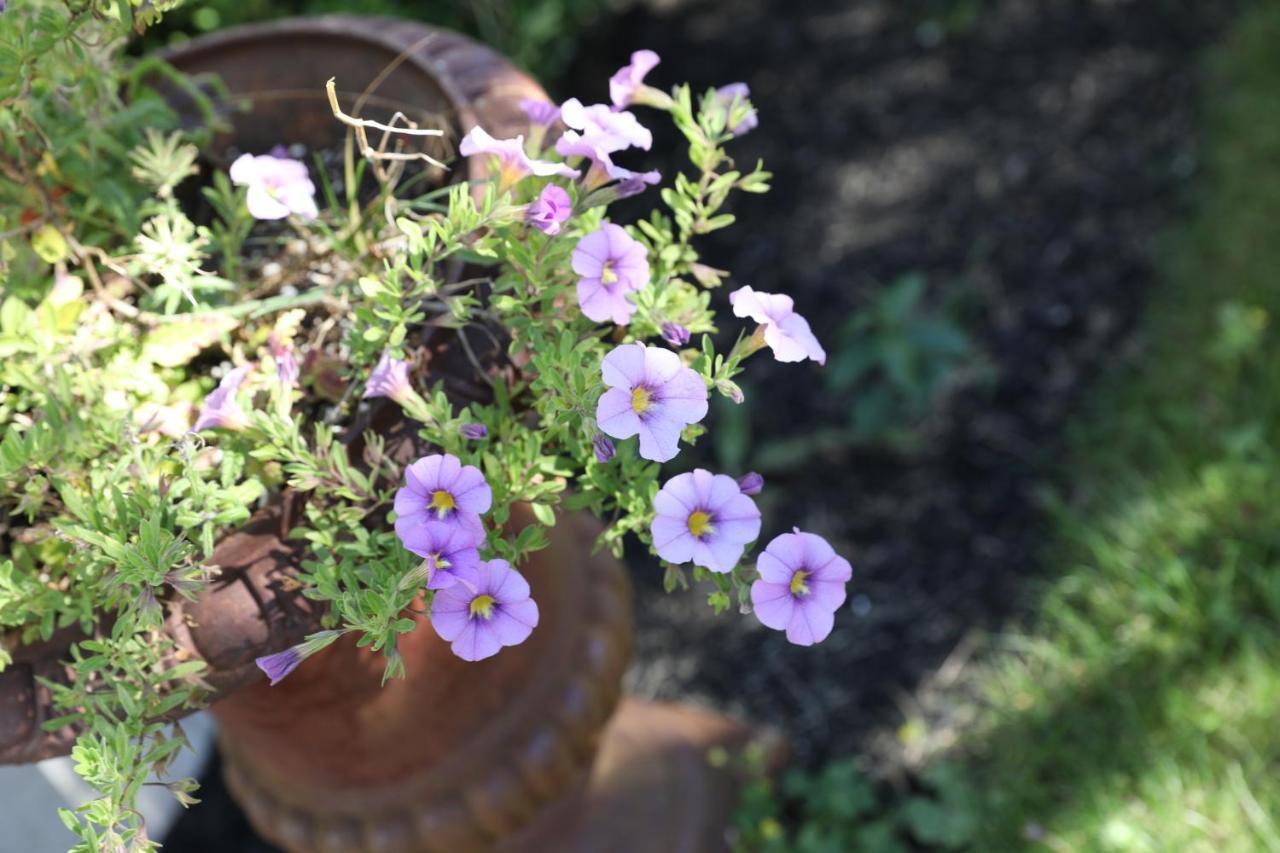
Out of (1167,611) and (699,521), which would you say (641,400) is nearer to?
(699,521)

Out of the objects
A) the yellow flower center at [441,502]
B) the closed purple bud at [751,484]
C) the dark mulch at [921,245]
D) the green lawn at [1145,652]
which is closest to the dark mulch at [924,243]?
the dark mulch at [921,245]

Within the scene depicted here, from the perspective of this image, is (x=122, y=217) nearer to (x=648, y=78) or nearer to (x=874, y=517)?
(x=874, y=517)

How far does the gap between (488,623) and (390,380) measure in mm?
224

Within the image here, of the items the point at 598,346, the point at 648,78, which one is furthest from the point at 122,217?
the point at 648,78

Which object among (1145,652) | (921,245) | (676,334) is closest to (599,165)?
(676,334)

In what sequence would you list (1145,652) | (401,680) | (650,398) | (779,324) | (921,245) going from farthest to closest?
(921,245)
(1145,652)
(401,680)
(779,324)
(650,398)

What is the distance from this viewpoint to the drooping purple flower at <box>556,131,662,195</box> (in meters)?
0.98

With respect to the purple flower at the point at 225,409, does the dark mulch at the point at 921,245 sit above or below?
below

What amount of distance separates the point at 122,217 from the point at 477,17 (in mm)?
1733

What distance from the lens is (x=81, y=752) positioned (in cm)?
90

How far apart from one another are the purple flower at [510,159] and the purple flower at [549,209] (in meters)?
0.01

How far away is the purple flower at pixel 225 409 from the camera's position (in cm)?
101

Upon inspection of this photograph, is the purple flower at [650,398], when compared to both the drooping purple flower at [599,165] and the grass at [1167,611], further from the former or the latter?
the grass at [1167,611]

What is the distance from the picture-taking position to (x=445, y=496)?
93cm
